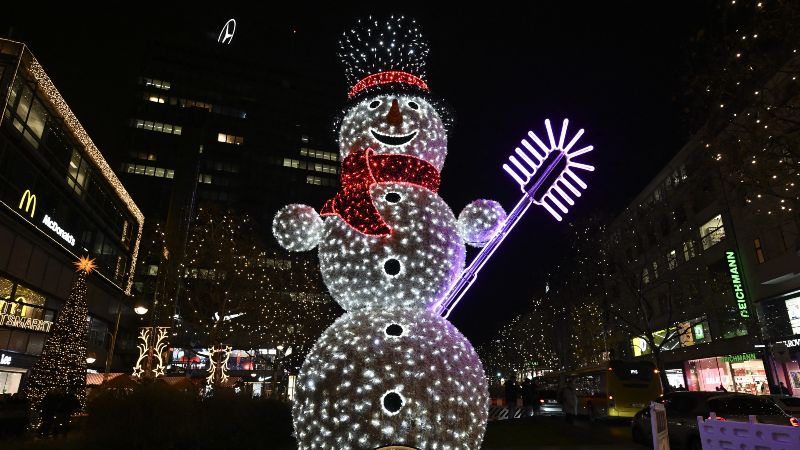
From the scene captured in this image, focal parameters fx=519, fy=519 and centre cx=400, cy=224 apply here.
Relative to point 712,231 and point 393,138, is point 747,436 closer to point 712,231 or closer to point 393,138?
point 393,138

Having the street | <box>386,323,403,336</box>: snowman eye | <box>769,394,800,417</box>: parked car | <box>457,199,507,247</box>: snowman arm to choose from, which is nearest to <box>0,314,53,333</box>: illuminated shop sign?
the street

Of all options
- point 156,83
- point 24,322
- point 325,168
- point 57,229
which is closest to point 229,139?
point 156,83

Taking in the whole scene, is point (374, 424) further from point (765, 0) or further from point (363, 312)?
point (765, 0)

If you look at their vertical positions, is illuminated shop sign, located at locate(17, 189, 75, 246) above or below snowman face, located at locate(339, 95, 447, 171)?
above

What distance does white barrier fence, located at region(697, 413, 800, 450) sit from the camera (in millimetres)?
5480

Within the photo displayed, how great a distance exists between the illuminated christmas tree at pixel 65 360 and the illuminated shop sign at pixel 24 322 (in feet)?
32.0

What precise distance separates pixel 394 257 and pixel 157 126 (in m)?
73.6

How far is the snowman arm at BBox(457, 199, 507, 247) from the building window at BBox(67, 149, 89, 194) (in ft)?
84.6

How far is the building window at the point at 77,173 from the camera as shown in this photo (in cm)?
2700

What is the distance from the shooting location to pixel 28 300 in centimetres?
2331

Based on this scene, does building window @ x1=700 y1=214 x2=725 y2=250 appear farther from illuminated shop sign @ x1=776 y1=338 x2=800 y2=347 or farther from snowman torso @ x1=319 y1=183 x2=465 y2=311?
snowman torso @ x1=319 y1=183 x2=465 y2=311

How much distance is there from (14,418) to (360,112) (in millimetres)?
12977

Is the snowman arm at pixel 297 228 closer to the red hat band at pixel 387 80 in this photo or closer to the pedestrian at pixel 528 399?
the red hat band at pixel 387 80

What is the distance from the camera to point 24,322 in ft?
74.6
